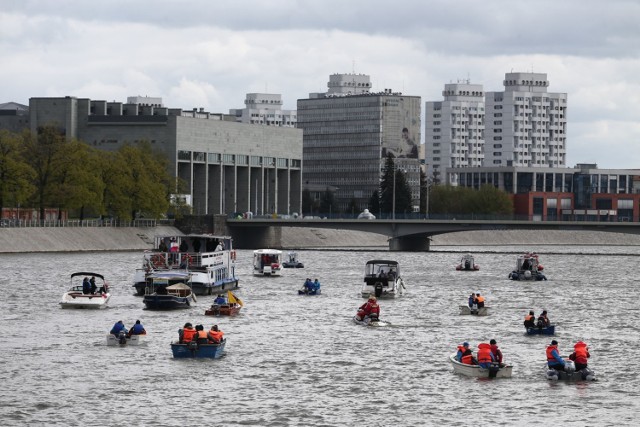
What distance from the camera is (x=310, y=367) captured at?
7456 centimetres

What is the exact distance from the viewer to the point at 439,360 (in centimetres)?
7769

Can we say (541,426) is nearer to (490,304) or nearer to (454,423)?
(454,423)

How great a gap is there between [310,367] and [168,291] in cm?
3441

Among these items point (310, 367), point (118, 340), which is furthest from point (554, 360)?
point (118, 340)

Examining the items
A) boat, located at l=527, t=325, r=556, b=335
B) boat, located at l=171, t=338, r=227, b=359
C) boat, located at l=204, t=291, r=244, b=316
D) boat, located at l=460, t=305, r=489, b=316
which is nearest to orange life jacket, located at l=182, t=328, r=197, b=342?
boat, located at l=171, t=338, r=227, b=359

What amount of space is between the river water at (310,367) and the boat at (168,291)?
124 centimetres

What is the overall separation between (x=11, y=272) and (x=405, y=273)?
41358mm

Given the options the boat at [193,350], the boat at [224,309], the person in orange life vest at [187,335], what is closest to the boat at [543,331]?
the boat at [224,309]

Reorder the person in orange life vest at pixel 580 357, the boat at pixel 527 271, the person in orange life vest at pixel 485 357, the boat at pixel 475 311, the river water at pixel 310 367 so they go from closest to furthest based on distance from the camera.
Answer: the river water at pixel 310 367, the person in orange life vest at pixel 485 357, the person in orange life vest at pixel 580 357, the boat at pixel 475 311, the boat at pixel 527 271

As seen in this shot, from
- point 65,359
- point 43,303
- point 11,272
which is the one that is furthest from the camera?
point 11,272

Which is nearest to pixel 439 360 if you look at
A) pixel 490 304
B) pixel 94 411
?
pixel 94 411

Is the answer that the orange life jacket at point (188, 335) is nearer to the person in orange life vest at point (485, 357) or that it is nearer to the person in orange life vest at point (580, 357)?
the person in orange life vest at point (485, 357)

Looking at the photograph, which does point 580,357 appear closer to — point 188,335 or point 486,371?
point 486,371

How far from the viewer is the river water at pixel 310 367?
6206 centimetres
